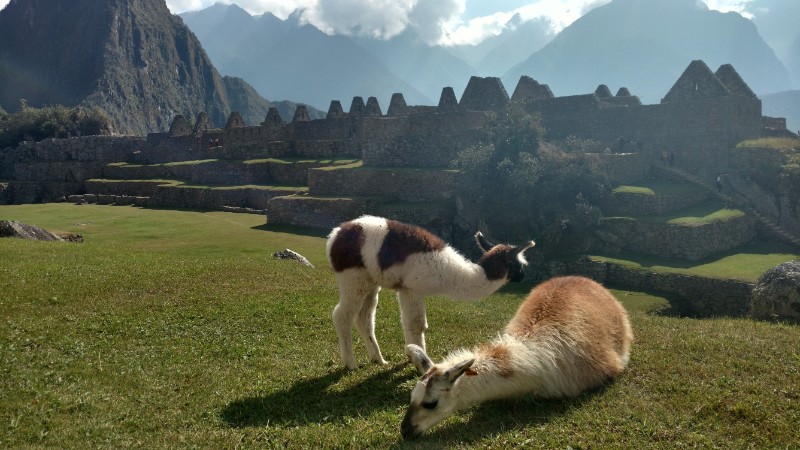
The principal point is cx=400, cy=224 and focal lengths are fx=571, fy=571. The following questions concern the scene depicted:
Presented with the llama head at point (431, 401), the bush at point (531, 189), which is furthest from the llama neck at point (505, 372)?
the bush at point (531, 189)

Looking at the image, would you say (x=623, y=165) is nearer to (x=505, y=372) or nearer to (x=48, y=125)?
(x=505, y=372)

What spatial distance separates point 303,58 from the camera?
132 metres

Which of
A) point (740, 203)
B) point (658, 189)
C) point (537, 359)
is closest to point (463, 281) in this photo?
point (537, 359)

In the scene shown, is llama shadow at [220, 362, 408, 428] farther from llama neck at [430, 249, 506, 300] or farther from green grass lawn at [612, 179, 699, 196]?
green grass lawn at [612, 179, 699, 196]

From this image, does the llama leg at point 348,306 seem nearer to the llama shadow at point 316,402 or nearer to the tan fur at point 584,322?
the llama shadow at point 316,402

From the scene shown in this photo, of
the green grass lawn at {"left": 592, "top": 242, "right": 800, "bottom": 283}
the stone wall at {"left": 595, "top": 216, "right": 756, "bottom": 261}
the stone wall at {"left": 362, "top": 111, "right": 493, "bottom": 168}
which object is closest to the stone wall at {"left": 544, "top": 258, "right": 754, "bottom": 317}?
the green grass lawn at {"left": 592, "top": 242, "right": 800, "bottom": 283}

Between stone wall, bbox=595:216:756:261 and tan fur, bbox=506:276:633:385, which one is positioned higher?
tan fur, bbox=506:276:633:385

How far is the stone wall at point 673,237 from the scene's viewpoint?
67.6ft

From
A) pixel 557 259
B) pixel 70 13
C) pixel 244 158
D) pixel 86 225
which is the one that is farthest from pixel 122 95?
pixel 557 259

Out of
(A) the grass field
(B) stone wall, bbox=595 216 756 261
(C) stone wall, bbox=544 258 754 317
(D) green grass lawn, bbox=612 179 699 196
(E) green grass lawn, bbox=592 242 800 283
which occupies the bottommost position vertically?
(C) stone wall, bbox=544 258 754 317

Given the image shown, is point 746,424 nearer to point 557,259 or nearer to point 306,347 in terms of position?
point 306,347

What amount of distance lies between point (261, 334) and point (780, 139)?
26.6 m

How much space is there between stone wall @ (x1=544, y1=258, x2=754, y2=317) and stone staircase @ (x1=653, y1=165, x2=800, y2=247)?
22.5 feet

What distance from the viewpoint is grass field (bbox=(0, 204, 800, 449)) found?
4445 mm
